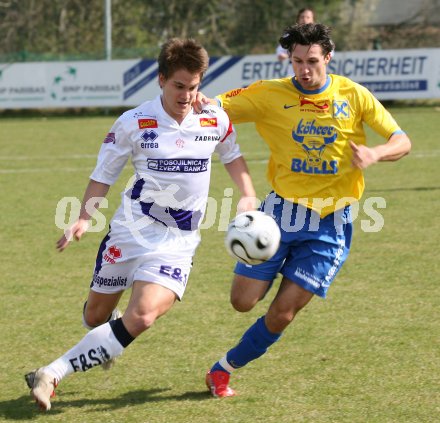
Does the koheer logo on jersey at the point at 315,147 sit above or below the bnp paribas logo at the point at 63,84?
above

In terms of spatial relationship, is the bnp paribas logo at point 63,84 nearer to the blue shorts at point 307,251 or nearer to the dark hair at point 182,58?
the blue shorts at point 307,251

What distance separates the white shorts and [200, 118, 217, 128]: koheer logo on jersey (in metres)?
0.59

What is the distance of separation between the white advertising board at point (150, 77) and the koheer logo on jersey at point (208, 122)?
18426 millimetres

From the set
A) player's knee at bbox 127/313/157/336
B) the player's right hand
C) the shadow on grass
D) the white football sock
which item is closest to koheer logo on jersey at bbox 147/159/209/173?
the player's right hand

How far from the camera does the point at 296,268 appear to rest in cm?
521

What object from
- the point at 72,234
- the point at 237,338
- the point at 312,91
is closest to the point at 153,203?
the point at 72,234

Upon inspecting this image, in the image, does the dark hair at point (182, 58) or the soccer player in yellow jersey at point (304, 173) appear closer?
the dark hair at point (182, 58)

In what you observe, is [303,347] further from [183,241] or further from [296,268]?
[183,241]

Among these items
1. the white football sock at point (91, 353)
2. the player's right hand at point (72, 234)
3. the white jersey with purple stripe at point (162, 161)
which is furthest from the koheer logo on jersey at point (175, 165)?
the white football sock at point (91, 353)

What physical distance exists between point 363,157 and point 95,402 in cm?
195

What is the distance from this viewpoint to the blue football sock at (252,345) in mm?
5129

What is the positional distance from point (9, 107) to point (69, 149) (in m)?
7.46

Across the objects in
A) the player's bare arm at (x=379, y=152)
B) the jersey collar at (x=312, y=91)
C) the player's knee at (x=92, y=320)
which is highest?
the jersey collar at (x=312, y=91)

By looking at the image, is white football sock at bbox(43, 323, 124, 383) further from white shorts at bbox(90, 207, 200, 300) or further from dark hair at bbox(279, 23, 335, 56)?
dark hair at bbox(279, 23, 335, 56)
